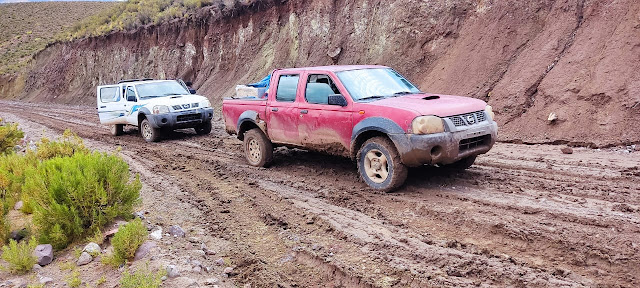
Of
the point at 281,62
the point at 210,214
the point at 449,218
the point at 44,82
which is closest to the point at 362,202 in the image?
the point at 449,218

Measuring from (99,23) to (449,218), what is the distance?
1957 inches

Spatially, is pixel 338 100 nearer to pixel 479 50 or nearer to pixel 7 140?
pixel 7 140

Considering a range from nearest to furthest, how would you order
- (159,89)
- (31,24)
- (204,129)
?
(204,129)
(159,89)
(31,24)

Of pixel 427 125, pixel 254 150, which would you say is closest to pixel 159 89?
pixel 254 150

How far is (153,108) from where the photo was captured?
12727mm

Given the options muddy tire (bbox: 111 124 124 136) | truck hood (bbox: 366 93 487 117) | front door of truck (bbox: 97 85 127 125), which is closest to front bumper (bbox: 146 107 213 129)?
front door of truck (bbox: 97 85 127 125)

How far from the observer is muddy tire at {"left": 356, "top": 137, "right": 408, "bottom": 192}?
6219 mm

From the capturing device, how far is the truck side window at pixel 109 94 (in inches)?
570

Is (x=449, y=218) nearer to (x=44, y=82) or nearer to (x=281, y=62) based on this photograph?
(x=281, y=62)

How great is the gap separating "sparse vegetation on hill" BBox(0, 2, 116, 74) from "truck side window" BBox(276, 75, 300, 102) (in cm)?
6260

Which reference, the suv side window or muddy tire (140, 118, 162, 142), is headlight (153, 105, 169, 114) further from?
the suv side window

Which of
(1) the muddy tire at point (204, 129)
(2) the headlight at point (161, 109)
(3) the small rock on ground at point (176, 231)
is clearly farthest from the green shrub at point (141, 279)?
(1) the muddy tire at point (204, 129)

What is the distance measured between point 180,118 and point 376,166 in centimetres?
795

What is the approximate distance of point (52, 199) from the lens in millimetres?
5027
